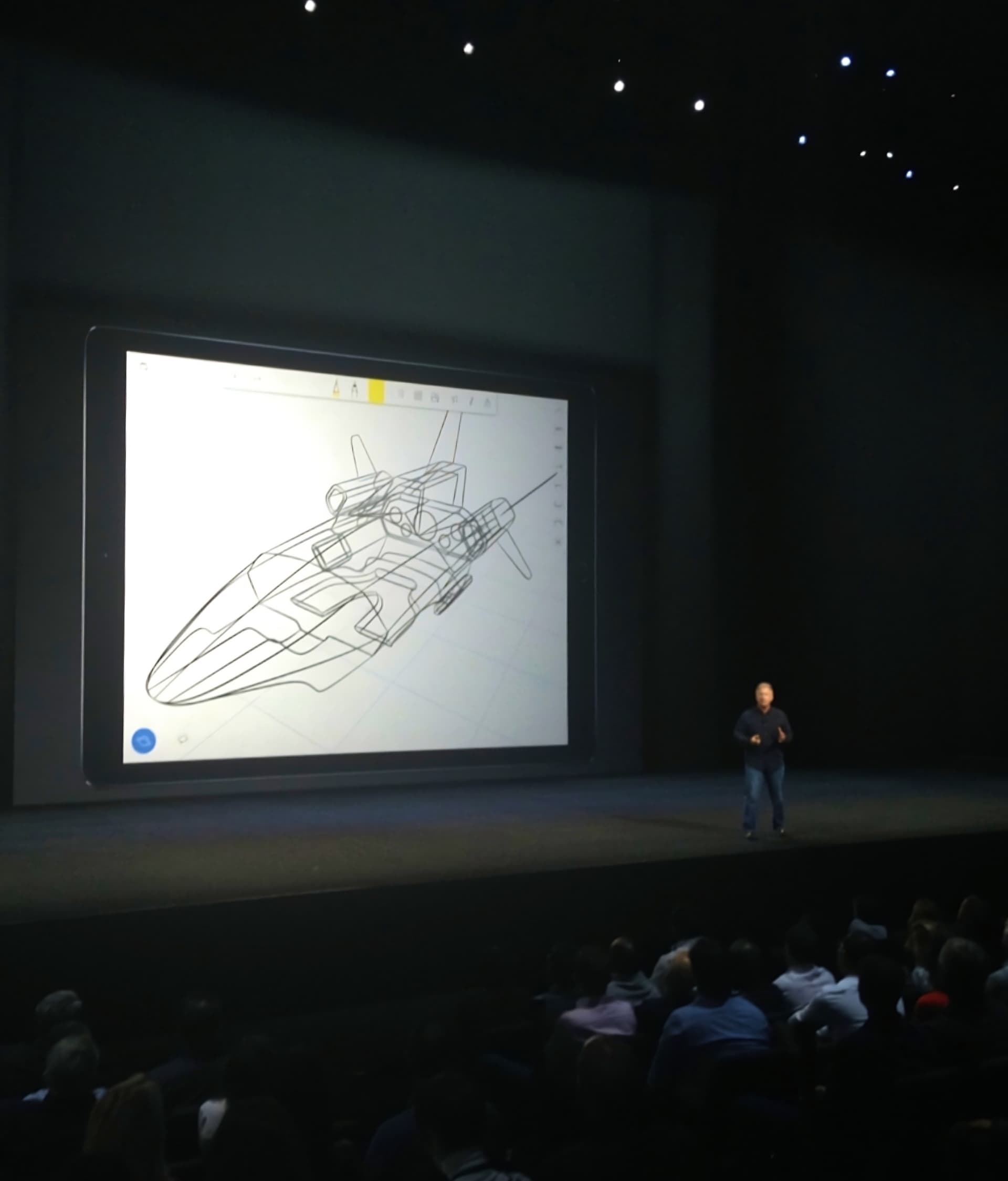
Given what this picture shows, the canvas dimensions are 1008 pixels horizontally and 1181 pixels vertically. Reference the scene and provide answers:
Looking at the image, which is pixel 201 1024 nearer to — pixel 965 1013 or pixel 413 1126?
pixel 413 1126

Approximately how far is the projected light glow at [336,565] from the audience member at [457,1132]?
4792mm

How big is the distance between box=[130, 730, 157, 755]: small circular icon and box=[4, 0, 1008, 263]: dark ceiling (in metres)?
3.45

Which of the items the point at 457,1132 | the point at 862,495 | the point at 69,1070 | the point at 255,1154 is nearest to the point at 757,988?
the point at 457,1132

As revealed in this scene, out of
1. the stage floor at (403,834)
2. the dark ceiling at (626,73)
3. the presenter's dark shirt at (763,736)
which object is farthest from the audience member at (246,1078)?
the dark ceiling at (626,73)

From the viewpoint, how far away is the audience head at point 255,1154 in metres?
1.50

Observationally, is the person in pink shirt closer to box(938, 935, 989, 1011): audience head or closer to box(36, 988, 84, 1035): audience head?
box(938, 935, 989, 1011): audience head

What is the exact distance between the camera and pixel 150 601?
6.18 metres

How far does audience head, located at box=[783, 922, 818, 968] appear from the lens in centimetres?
313

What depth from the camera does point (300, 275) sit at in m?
6.93

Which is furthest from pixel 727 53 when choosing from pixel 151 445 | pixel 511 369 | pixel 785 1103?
pixel 785 1103

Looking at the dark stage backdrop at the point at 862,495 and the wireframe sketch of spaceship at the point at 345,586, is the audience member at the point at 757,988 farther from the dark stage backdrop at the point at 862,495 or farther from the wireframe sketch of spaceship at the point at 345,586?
the dark stage backdrop at the point at 862,495

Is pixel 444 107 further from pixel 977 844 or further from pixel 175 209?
pixel 977 844

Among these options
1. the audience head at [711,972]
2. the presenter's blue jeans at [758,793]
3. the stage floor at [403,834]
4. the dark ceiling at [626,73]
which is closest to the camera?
the audience head at [711,972]

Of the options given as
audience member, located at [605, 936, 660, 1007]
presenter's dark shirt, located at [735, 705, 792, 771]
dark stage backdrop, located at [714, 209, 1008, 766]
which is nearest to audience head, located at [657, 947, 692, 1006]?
audience member, located at [605, 936, 660, 1007]
